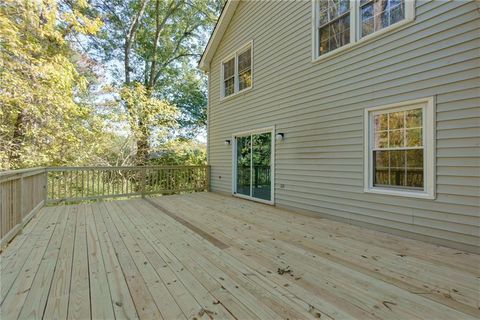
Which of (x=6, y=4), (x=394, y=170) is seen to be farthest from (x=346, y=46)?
(x=6, y=4)

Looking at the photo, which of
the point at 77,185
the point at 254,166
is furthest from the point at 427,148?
the point at 77,185

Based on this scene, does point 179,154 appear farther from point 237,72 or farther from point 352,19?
point 352,19

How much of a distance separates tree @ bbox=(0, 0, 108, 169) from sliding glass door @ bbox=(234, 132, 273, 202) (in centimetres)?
442

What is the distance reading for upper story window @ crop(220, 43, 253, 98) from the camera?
7022mm

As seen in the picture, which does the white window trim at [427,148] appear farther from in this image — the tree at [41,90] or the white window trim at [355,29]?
the tree at [41,90]

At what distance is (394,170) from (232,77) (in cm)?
549

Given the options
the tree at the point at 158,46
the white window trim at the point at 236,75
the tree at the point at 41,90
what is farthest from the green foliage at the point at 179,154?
the white window trim at the point at 236,75

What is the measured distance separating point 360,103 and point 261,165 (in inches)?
117

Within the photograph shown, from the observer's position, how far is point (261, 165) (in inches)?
255

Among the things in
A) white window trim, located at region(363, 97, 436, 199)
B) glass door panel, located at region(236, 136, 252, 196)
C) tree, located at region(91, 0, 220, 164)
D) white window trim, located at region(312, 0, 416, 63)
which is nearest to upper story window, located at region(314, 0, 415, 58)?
white window trim, located at region(312, 0, 416, 63)

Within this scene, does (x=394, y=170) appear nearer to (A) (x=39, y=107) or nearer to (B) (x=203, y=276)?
(B) (x=203, y=276)

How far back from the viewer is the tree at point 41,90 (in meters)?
5.11

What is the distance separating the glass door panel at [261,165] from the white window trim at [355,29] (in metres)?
2.18

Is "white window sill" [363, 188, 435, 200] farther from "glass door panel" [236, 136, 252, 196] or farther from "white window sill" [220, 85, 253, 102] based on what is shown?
"white window sill" [220, 85, 253, 102]
